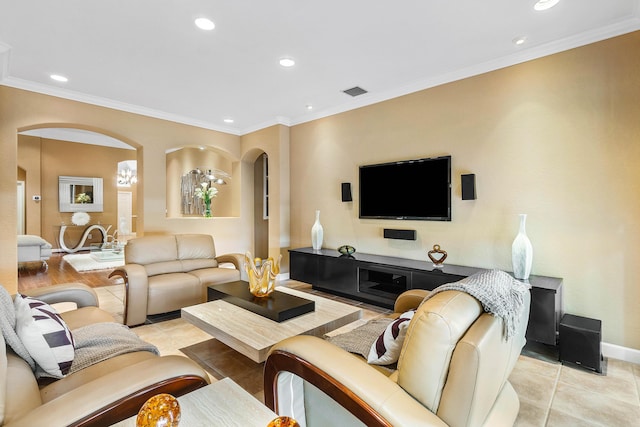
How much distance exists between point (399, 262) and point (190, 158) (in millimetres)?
5912

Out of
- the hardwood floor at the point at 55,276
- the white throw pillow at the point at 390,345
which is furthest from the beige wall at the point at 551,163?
the hardwood floor at the point at 55,276

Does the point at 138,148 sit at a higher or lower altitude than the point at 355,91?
lower

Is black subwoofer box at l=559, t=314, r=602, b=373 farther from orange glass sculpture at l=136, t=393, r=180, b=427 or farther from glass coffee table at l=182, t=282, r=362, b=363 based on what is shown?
orange glass sculpture at l=136, t=393, r=180, b=427

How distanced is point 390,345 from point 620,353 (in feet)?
8.13

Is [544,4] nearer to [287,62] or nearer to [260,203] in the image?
[287,62]

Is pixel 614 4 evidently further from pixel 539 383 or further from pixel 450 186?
pixel 539 383

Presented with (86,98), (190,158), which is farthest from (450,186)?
(190,158)

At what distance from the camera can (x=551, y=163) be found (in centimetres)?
295

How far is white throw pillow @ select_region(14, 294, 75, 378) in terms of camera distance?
57.2 inches

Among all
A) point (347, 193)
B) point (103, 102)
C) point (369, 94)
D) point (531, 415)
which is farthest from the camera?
point (347, 193)

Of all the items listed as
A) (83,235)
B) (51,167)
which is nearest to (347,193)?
(83,235)

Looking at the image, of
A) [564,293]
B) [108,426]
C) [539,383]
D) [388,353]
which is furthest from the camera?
[564,293]

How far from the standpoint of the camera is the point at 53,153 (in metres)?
8.29

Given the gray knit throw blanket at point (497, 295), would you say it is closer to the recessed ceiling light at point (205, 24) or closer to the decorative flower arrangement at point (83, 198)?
the recessed ceiling light at point (205, 24)
